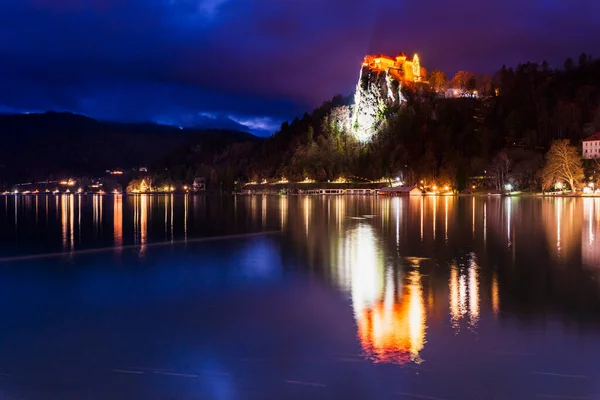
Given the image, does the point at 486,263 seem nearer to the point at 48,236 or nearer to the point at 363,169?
the point at 48,236

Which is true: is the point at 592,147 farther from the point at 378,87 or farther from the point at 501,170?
the point at 378,87

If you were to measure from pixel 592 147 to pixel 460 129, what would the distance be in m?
45.7

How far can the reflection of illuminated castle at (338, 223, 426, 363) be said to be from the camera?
316 inches

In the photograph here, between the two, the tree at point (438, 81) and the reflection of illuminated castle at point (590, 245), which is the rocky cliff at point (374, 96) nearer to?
the tree at point (438, 81)

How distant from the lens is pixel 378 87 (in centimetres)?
15375

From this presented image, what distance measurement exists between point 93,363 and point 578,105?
154873 millimetres

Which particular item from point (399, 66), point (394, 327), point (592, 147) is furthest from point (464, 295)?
point (399, 66)

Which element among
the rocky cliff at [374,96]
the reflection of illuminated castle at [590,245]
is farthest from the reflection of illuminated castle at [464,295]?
the rocky cliff at [374,96]

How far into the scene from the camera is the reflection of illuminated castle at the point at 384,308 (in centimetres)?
802

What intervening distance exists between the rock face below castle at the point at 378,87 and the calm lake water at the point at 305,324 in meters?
140

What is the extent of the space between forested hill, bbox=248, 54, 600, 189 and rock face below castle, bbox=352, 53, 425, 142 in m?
2.60

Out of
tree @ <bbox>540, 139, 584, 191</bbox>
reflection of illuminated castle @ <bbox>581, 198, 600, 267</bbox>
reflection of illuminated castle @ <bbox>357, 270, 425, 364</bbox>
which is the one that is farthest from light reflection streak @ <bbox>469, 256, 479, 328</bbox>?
tree @ <bbox>540, 139, 584, 191</bbox>

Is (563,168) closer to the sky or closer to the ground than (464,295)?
closer to the sky

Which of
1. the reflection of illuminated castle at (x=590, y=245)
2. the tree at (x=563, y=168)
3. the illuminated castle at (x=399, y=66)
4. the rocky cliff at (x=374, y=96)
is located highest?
the illuminated castle at (x=399, y=66)
